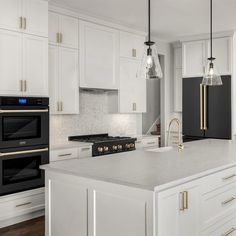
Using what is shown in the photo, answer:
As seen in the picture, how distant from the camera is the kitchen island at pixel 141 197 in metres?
1.90

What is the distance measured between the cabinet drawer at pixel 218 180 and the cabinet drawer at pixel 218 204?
40 mm

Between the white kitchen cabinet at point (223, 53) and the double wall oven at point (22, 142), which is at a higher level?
the white kitchen cabinet at point (223, 53)

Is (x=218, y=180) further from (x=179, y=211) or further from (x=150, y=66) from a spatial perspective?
(x=150, y=66)

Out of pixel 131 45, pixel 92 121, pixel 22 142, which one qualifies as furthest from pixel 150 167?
pixel 131 45

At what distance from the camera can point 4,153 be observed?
3605 mm

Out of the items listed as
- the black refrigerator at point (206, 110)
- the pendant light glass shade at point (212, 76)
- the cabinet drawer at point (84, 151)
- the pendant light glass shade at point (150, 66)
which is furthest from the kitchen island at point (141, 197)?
the black refrigerator at point (206, 110)

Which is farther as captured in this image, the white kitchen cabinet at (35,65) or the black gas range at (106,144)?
the black gas range at (106,144)

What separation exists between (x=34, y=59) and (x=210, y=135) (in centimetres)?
357

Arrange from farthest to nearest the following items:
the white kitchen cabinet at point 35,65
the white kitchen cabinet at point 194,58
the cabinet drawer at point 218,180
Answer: the white kitchen cabinet at point 194,58, the white kitchen cabinet at point 35,65, the cabinet drawer at point 218,180

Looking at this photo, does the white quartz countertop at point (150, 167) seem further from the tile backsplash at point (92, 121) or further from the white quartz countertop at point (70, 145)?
the tile backsplash at point (92, 121)

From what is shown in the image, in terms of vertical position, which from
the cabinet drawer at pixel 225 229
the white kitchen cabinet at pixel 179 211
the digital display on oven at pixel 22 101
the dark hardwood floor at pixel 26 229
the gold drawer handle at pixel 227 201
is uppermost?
the digital display on oven at pixel 22 101

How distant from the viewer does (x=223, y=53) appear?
5938 mm

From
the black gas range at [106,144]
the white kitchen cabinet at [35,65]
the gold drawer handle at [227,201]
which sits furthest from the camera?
the black gas range at [106,144]

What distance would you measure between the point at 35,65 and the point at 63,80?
2.16ft
